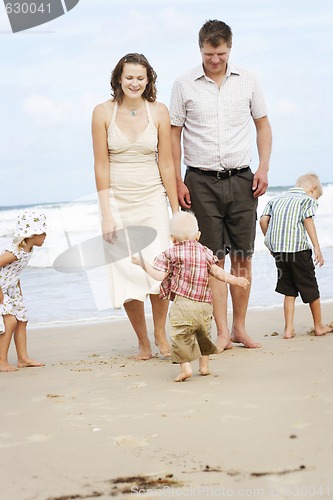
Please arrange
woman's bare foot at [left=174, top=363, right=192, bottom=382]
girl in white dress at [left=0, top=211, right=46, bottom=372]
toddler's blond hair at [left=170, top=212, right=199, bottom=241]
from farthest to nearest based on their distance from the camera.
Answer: girl in white dress at [left=0, top=211, right=46, bottom=372] → toddler's blond hair at [left=170, top=212, right=199, bottom=241] → woman's bare foot at [left=174, top=363, right=192, bottom=382]

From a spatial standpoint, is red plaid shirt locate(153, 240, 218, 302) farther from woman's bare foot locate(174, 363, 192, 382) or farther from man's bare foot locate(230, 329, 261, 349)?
man's bare foot locate(230, 329, 261, 349)

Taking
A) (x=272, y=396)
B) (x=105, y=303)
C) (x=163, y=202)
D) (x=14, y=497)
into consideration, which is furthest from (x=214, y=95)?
(x=105, y=303)

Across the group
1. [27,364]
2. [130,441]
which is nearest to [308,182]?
[27,364]

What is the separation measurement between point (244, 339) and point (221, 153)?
1.33m

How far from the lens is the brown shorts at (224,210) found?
5.36m

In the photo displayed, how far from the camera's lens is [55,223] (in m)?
21.4

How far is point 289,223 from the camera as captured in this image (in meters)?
5.92

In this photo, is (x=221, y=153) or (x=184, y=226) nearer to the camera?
(x=184, y=226)

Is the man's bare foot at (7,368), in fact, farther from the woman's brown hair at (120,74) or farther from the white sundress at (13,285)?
the woman's brown hair at (120,74)

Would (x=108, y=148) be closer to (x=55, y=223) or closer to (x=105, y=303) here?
(x=105, y=303)

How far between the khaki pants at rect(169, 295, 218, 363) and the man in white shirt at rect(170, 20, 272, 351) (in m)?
0.83

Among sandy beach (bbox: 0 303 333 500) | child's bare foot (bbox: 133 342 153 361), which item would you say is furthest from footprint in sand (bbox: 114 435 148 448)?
child's bare foot (bbox: 133 342 153 361)

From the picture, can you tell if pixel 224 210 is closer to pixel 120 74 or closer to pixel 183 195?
pixel 183 195

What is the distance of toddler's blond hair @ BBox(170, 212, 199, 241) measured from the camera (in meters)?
4.59
